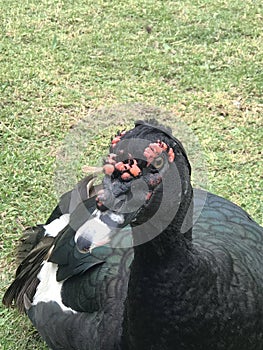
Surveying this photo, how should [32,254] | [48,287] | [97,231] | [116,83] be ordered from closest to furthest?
[97,231]
[48,287]
[32,254]
[116,83]

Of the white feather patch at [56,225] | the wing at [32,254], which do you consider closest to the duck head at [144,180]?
the wing at [32,254]

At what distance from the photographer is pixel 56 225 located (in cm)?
337

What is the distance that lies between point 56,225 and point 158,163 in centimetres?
145

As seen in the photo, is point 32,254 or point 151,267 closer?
point 151,267

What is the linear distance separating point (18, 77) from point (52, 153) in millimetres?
1002

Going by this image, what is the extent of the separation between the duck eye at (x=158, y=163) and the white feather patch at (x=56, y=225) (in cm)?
133

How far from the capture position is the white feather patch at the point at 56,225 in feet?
10.9

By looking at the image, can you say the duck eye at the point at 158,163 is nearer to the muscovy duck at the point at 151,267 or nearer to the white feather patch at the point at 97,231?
the muscovy duck at the point at 151,267

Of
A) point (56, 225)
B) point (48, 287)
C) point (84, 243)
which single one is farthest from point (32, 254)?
point (84, 243)

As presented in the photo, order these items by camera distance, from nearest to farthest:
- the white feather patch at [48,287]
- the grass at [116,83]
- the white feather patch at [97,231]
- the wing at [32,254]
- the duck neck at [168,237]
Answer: the white feather patch at [97,231], the duck neck at [168,237], the white feather patch at [48,287], the wing at [32,254], the grass at [116,83]

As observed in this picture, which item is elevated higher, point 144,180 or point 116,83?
point 144,180

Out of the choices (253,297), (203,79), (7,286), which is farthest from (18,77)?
(253,297)

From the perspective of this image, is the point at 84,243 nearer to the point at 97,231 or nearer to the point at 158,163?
the point at 97,231

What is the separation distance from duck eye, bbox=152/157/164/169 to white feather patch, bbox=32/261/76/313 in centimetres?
106
